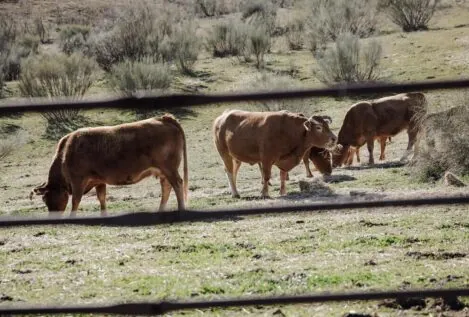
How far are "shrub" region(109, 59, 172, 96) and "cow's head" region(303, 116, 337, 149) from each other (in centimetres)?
1699

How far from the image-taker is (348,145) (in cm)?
1922

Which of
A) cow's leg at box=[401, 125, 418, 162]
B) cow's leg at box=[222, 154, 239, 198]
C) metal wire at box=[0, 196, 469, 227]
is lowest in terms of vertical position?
cow's leg at box=[401, 125, 418, 162]

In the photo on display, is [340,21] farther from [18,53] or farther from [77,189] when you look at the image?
[77,189]

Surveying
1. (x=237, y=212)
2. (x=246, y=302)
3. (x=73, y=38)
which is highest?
(x=237, y=212)

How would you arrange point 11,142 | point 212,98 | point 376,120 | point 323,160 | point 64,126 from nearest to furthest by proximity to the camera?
point 212,98
point 323,160
point 376,120
point 11,142
point 64,126

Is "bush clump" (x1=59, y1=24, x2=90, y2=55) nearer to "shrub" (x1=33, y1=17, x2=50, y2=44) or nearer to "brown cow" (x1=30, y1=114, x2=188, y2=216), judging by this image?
"shrub" (x1=33, y1=17, x2=50, y2=44)

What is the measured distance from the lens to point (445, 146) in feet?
47.2

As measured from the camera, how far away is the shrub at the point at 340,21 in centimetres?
3891

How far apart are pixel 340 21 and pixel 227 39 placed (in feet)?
18.7

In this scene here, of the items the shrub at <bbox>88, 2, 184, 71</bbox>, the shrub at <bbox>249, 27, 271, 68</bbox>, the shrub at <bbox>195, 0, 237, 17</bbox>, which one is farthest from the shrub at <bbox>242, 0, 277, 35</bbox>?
the shrub at <bbox>249, 27, 271, 68</bbox>

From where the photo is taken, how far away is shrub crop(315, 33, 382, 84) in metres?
31.0

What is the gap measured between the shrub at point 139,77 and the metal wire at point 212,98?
2817 centimetres

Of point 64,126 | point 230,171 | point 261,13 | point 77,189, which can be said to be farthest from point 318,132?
point 261,13

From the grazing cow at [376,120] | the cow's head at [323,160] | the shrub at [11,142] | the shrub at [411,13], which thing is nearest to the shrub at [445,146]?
the cow's head at [323,160]
